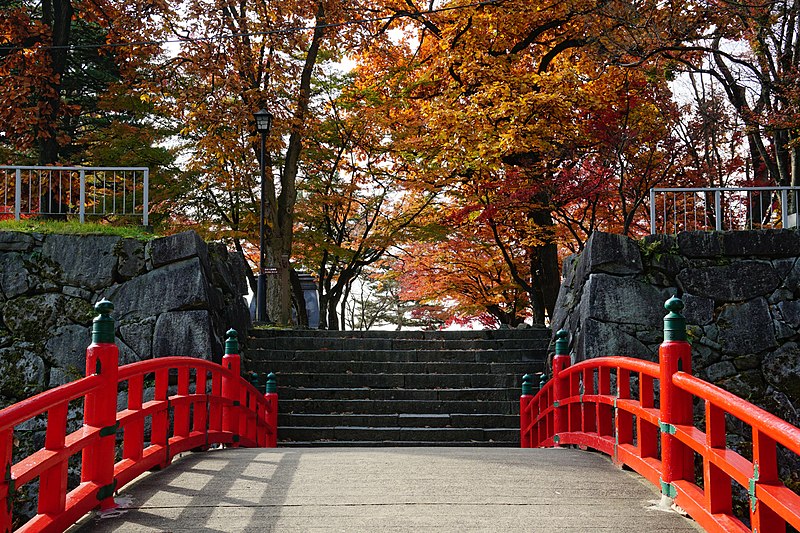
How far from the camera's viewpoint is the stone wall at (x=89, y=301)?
10.3 metres

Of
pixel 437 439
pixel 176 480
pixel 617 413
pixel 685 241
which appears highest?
pixel 685 241

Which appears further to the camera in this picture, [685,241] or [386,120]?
[386,120]

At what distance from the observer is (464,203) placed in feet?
59.2

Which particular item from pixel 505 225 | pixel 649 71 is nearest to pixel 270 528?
pixel 649 71

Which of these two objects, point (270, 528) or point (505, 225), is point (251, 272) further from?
point (270, 528)

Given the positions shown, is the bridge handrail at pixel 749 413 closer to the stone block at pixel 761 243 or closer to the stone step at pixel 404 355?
the stone block at pixel 761 243

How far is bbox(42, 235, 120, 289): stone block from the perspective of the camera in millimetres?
10766

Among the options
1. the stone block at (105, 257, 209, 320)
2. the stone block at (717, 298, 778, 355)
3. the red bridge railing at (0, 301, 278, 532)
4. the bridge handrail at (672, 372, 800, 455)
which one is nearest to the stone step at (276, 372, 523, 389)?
the stone block at (105, 257, 209, 320)

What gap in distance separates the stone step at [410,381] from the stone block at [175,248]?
2.46 meters

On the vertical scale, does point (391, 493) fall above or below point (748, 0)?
below

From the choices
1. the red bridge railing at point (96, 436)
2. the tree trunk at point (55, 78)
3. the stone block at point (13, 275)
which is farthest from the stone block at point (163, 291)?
the tree trunk at point (55, 78)

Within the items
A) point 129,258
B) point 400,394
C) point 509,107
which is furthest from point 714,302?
point 129,258

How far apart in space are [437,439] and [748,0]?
8.63 meters

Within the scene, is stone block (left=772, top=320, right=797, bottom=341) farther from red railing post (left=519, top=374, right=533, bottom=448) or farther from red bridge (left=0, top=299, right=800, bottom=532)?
red bridge (left=0, top=299, right=800, bottom=532)
